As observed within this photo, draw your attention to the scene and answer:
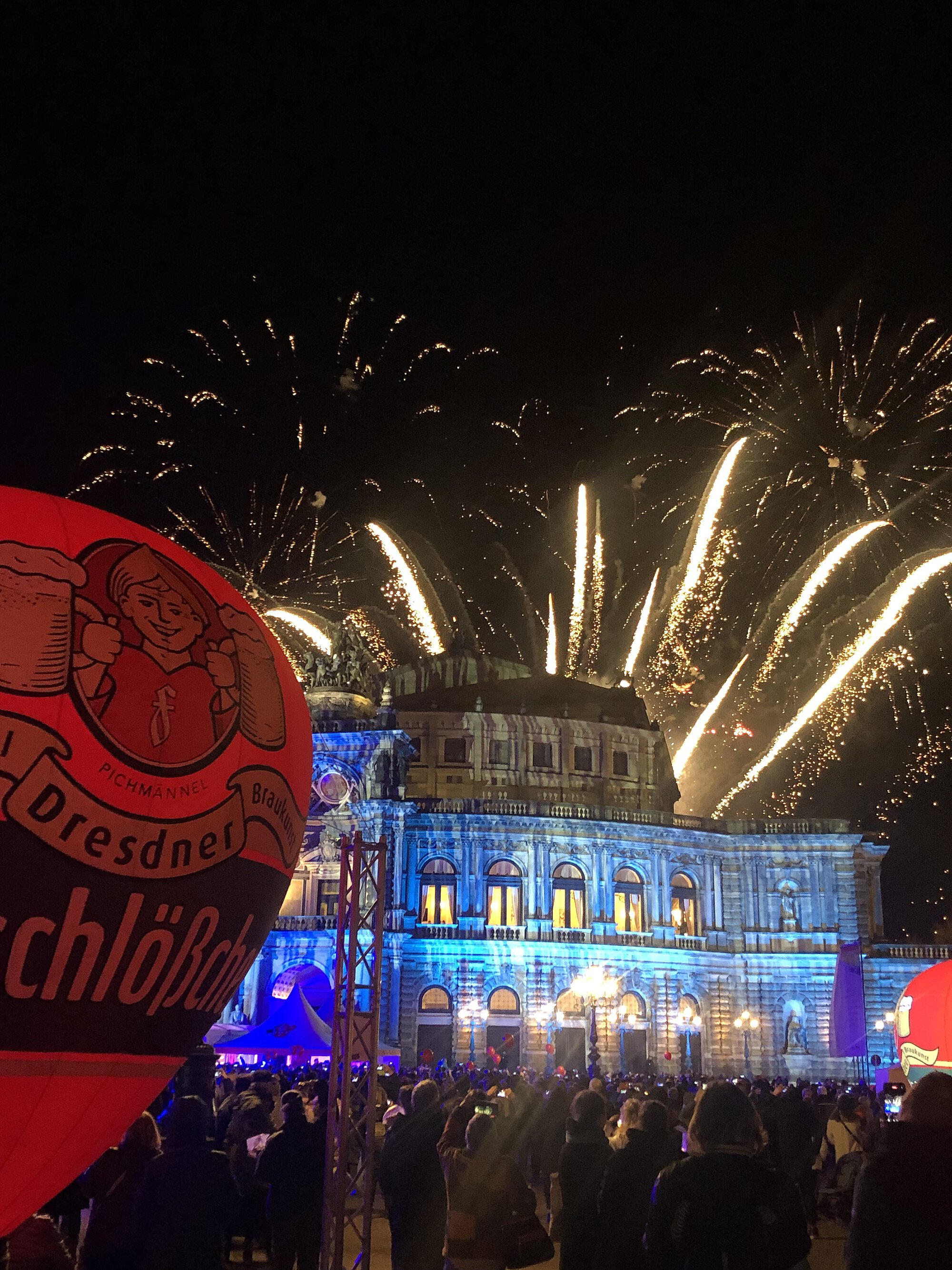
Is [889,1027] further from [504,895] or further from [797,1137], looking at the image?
[797,1137]

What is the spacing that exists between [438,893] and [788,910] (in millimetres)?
18544

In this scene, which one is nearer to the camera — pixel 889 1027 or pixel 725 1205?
pixel 725 1205

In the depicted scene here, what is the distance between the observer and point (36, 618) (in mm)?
6621

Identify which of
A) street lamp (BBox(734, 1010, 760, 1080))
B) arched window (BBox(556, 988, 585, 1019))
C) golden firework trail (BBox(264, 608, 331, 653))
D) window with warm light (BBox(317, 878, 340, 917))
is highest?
golden firework trail (BBox(264, 608, 331, 653))

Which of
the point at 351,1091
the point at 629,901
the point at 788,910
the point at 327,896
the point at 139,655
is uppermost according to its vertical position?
the point at 629,901

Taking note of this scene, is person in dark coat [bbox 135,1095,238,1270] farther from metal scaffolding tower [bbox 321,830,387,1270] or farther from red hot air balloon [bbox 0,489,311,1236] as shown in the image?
metal scaffolding tower [bbox 321,830,387,1270]

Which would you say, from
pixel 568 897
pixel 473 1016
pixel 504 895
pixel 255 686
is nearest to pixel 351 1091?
pixel 255 686

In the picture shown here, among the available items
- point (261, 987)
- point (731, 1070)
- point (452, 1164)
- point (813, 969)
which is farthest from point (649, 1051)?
point (452, 1164)

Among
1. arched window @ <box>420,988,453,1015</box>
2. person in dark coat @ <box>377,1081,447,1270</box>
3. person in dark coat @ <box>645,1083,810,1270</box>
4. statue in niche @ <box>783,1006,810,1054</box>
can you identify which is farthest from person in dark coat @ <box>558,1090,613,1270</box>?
statue in niche @ <box>783,1006,810,1054</box>

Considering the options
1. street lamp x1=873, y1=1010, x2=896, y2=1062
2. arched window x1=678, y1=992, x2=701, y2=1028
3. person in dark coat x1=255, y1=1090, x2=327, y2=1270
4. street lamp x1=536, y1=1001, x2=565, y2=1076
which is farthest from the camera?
arched window x1=678, y1=992, x2=701, y2=1028

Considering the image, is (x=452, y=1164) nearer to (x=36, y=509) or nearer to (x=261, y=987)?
(x=36, y=509)

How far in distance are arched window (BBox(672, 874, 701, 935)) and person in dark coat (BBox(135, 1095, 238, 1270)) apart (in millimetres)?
54061

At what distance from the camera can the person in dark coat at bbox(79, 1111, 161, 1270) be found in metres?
7.70

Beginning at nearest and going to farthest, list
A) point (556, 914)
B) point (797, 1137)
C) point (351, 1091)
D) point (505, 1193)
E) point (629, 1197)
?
point (505, 1193) → point (629, 1197) → point (351, 1091) → point (797, 1137) → point (556, 914)
